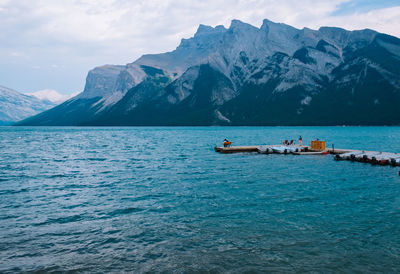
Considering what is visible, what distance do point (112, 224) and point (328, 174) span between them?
3544 cm

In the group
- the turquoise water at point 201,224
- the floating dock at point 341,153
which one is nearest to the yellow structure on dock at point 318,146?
the floating dock at point 341,153

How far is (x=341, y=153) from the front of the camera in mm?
76312

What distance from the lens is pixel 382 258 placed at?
18.2 metres

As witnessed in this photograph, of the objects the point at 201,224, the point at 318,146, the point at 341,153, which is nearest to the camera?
the point at 201,224

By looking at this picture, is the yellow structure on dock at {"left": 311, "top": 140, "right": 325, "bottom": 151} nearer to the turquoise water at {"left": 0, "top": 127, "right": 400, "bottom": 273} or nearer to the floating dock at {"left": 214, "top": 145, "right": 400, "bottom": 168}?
the floating dock at {"left": 214, "top": 145, "right": 400, "bottom": 168}

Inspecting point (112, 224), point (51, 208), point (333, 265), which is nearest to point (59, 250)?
point (112, 224)

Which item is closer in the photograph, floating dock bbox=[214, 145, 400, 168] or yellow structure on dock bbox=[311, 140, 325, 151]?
floating dock bbox=[214, 145, 400, 168]

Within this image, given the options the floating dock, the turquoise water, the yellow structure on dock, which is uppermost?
the yellow structure on dock

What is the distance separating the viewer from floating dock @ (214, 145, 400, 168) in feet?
197

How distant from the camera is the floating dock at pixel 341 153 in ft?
197

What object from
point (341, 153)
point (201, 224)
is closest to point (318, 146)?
point (341, 153)

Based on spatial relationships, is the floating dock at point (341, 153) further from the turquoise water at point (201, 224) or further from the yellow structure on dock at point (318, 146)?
the turquoise water at point (201, 224)

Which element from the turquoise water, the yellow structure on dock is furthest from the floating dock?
the turquoise water

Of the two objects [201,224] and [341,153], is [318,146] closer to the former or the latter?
[341,153]
